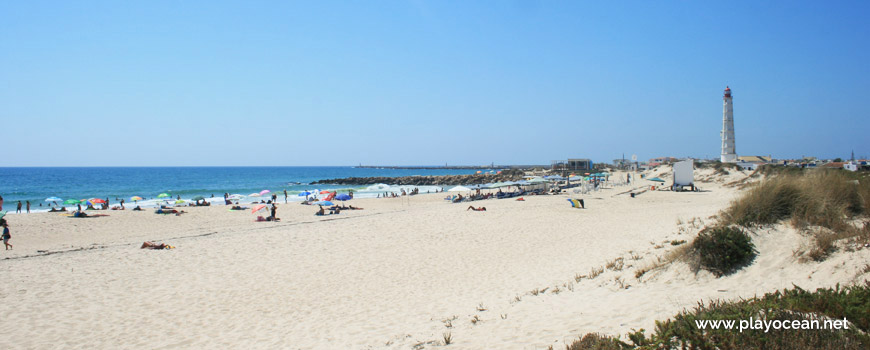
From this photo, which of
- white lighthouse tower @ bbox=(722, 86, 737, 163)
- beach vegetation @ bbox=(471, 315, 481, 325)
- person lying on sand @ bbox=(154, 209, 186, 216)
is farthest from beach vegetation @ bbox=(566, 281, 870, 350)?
white lighthouse tower @ bbox=(722, 86, 737, 163)

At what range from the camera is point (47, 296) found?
8.63 metres

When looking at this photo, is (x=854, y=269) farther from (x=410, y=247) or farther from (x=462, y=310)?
(x=410, y=247)

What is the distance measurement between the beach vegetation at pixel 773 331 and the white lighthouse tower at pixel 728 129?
50211 mm

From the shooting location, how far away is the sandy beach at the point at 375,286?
5.73 meters

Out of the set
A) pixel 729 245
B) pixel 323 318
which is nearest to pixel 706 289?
pixel 729 245

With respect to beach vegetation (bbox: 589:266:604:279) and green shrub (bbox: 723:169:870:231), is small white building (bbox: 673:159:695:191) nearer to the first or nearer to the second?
green shrub (bbox: 723:169:870:231)

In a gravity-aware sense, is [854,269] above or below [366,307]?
above

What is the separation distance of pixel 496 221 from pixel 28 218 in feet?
85.2

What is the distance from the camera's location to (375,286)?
29.7 ft

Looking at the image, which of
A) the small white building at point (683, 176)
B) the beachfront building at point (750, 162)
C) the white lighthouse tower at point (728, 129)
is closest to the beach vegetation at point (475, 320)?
the small white building at point (683, 176)

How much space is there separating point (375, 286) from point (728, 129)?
1979 inches

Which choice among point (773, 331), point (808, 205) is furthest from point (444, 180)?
point (773, 331)

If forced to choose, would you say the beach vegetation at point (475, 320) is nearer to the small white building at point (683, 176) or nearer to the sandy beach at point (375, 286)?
the sandy beach at point (375, 286)

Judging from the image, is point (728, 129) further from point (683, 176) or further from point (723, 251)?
point (723, 251)
